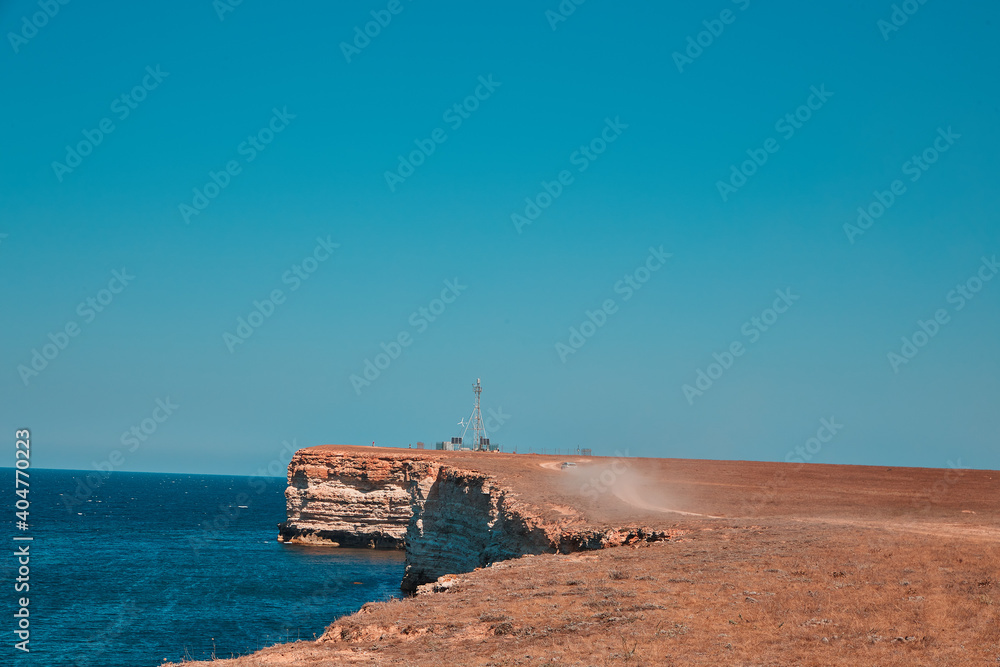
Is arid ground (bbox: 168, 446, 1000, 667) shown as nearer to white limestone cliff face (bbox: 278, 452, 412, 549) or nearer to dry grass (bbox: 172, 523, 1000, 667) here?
dry grass (bbox: 172, 523, 1000, 667)

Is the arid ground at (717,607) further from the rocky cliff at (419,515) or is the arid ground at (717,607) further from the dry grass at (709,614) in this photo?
the rocky cliff at (419,515)

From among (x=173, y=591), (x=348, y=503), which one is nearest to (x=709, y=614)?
(x=173, y=591)

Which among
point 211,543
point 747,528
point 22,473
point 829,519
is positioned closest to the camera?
point 22,473

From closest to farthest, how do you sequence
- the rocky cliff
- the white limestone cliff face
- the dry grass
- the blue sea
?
1. the dry grass
2. the rocky cliff
3. the blue sea
4. the white limestone cliff face

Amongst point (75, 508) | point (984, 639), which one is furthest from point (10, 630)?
point (75, 508)

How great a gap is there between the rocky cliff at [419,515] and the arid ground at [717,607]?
5.26m

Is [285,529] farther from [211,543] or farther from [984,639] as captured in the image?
[984,639]

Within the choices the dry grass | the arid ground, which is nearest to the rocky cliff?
the arid ground

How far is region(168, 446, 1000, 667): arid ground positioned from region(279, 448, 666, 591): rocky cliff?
5.26m

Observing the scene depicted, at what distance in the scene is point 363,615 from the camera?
1661cm

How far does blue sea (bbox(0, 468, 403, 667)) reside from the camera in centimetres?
3247

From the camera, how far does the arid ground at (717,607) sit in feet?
41.2

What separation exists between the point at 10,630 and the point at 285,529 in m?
38.1

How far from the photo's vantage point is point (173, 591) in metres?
44.8
